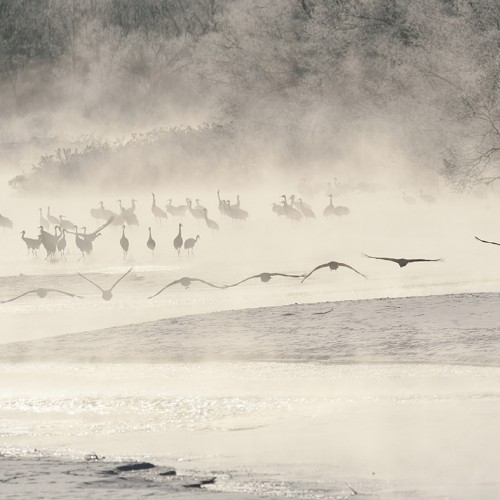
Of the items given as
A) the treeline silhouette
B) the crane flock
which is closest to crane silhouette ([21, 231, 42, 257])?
the crane flock

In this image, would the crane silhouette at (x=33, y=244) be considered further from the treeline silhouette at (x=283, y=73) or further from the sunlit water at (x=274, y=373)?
the treeline silhouette at (x=283, y=73)

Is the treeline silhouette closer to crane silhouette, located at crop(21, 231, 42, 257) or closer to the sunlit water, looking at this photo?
crane silhouette, located at crop(21, 231, 42, 257)

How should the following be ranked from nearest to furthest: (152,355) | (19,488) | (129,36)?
(19,488) < (152,355) < (129,36)

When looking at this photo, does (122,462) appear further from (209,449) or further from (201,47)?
(201,47)

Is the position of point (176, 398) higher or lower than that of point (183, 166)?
lower

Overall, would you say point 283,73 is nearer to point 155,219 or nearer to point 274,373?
point 155,219

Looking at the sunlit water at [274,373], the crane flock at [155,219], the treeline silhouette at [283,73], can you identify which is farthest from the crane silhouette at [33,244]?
the treeline silhouette at [283,73]

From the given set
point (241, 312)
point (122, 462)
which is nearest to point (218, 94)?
point (241, 312)

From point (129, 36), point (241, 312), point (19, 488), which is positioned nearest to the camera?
point (19, 488)

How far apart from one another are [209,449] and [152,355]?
3.90 metres

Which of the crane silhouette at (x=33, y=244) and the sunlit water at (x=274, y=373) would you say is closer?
the sunlit water at (x=274, y=373)

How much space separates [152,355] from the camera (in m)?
11.1

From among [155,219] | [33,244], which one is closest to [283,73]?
[155,219]

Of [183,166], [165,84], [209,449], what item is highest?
[165,84]
